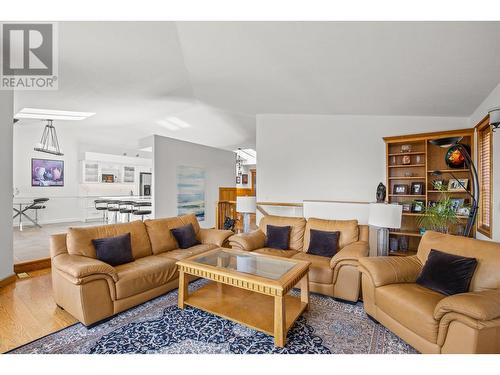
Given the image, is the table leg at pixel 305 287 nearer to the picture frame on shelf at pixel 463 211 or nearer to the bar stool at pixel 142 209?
the picture frame on shelf at pixel 463 211

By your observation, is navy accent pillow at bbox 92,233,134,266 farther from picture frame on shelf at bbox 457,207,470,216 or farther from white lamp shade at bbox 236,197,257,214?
picture frame on shelf at bbox 457,207,470,216

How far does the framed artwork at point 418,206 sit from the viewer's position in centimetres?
399

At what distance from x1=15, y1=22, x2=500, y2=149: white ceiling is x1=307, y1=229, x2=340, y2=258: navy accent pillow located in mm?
2028

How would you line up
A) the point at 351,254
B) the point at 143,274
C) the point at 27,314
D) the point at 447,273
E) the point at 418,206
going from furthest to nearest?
1. the point at 418,206
2. the point at 351,254
3. the point at 143,274
4. the point at 27,314
5. the point at 447,273

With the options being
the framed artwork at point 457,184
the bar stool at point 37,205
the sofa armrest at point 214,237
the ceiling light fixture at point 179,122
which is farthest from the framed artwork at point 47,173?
the framed artwork at point 457,184

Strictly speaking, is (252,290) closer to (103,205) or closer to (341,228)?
(341,228)

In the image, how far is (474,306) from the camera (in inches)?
61.4

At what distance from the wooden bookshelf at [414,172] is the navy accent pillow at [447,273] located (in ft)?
6.57

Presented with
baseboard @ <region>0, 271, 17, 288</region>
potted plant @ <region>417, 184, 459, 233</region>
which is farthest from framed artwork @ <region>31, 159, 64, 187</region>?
potted plant @ <region>417, 184, 459, 233</region>

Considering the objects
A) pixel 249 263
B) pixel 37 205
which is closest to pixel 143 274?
pixel 249 263

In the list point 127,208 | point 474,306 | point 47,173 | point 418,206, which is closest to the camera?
point 474,306

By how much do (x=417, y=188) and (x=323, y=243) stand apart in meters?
2.13

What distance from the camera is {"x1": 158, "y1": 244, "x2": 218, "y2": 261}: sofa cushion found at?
3.15m
